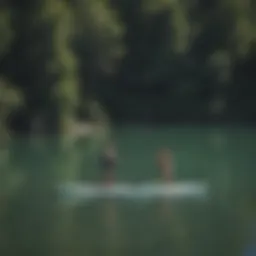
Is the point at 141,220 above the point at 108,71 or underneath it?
underneath

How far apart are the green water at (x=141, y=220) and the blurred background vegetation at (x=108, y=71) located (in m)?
1.70

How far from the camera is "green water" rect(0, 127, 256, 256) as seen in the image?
41.9 ft

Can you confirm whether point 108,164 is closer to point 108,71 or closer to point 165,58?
point 108,71

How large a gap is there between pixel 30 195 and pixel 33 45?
14.2 metres

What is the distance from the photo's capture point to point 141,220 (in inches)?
606

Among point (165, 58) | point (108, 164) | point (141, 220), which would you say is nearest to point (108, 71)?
point (165, 58)

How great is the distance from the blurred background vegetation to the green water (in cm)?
170

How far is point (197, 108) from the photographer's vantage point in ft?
132

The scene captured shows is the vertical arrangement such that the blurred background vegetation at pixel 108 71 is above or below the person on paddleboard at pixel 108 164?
above

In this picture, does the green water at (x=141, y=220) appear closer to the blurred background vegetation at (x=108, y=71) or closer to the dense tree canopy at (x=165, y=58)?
the blurred background vegetation at (x=108, y=71)

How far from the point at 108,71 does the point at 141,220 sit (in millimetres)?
23520

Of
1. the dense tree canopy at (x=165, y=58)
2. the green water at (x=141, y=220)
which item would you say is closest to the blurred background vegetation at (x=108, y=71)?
the dense tree canopy at (x=165, y=58)

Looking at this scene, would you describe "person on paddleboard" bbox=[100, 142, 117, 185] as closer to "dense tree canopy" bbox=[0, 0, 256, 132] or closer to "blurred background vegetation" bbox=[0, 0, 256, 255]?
"blurred background vegetation" bbox=[0, 0, 256, 255]

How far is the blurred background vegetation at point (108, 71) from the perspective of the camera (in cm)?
3164
